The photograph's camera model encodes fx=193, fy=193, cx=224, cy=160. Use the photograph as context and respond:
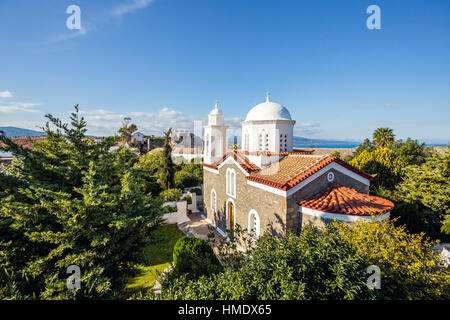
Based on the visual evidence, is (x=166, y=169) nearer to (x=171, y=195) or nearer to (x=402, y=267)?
(x=171, y=195)

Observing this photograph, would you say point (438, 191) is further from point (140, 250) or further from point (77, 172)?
point (77, 172)

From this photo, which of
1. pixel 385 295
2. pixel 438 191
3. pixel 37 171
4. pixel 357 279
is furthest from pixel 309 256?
pixel 438 191

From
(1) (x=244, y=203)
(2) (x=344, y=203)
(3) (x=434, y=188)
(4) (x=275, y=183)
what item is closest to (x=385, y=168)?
(3) (x=434, y=188)

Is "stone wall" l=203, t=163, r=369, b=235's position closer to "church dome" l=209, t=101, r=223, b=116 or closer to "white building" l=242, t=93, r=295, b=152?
"white building" l=242, t=93, r=295, b=152

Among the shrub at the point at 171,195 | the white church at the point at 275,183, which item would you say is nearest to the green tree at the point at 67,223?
the white church at the point at 275,183

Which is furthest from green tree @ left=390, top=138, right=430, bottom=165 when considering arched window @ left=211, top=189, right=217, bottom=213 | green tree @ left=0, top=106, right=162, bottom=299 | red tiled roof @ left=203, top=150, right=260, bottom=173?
green tree @ left=0, top=106, right=162, bottom=299

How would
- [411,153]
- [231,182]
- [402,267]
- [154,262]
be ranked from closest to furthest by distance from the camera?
1. [402,267]
2. [154,262]
3. [231,182]
4. [411,153]
